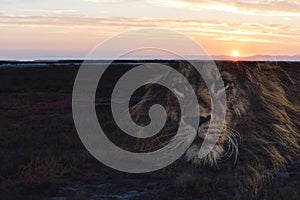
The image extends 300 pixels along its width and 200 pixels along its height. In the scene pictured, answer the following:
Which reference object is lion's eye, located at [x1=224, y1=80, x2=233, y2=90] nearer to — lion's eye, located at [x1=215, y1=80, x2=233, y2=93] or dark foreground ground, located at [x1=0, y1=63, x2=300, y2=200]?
lion's eye, located at [x1=215, y1=80, x2=233, y2=93]

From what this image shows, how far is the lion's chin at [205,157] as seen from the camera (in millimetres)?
8177

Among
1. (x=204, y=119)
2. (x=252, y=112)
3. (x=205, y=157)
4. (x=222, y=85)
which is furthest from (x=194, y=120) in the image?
(x=205, y=157)

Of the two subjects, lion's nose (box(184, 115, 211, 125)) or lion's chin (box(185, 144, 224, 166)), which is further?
lion's chin (box(185, 144, 224, 166))

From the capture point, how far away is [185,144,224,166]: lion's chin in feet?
26.8

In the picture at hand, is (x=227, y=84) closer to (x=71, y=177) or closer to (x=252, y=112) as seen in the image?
(x=252, y=112)

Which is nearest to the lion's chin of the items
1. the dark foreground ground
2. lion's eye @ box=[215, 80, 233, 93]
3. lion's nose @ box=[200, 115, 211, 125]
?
the dark foreground ground

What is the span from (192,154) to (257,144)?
5.32 ft

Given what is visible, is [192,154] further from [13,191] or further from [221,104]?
[13,191]

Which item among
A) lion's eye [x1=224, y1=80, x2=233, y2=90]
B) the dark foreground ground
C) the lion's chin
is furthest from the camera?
the dark foreground ground

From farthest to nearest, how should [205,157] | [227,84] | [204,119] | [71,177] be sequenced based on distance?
[71,177] < [205,157] < [204,119] < [227,84]

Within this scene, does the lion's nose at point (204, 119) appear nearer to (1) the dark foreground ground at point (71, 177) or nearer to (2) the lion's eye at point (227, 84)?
(2) the lion's eye at point (227, 84)

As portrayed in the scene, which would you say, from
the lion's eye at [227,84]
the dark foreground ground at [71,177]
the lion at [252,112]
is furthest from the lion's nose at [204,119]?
the dark foreground ground at [71,177]

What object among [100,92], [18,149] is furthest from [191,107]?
[100,92]

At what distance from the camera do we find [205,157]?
8930 millimetres
